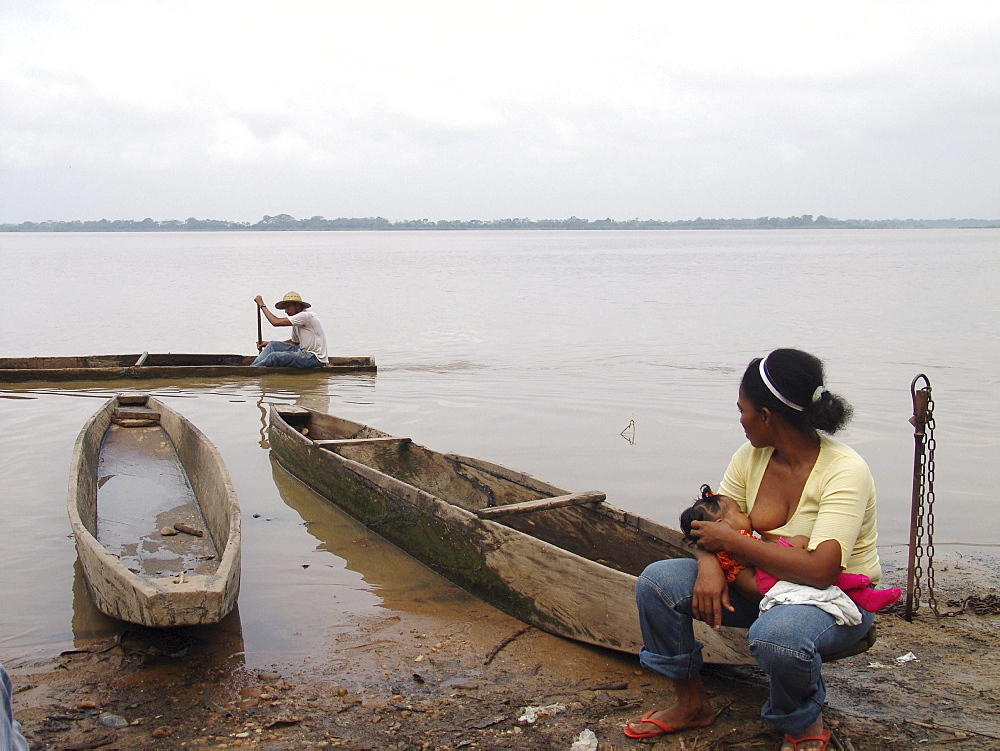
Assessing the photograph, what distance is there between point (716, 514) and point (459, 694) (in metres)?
1.38

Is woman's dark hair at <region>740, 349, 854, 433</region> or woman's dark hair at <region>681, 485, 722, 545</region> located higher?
woman's dark hair at <region>740, 349, 854, 433</region>

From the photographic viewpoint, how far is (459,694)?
12.2ft

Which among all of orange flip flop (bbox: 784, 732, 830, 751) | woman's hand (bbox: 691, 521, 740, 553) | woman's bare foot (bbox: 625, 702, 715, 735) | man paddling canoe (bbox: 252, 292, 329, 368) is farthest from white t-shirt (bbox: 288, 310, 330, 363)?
orange flip flop (bbox: 784, 732, 830, 751)

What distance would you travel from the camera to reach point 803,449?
3.06 m

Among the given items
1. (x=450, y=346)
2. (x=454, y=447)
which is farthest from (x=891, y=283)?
(x=454, y=447)

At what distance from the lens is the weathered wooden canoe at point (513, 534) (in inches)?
155

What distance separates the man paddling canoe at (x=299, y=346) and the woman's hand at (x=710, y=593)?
10.4 m

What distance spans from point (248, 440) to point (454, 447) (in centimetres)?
212

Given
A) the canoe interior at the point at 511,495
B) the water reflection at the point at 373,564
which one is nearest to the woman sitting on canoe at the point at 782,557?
the canoe interior at the point at 511,495

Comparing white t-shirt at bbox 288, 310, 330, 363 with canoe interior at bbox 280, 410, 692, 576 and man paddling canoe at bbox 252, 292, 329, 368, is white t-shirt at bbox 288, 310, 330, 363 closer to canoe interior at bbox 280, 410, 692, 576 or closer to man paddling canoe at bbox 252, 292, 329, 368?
man paddling canoe at bbox 252, 292, 329, 368

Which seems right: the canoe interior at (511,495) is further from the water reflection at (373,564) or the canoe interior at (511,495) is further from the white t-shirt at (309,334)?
the white t-shirt at (309,334)

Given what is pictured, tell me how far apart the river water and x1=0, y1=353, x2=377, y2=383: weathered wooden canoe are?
177 mm

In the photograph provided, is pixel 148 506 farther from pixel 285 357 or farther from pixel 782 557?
pixel 285 357

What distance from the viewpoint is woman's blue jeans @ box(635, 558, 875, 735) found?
2.84 metres
